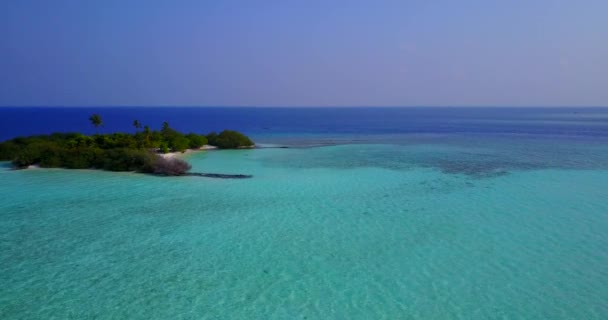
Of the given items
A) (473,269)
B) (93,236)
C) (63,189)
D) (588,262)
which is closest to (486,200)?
(588,262)

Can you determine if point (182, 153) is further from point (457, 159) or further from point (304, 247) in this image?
point (304, 247)

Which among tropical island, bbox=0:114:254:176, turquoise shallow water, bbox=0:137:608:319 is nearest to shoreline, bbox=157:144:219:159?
tropical island, bbox=0:114:254:176

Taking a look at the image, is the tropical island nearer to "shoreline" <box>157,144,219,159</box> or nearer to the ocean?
"shoreline" <box>157,144,219,159</box>

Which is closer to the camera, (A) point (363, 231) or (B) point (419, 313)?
(B) point (419, 313)

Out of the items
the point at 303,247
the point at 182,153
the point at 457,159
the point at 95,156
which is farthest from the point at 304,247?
the point at 182,153

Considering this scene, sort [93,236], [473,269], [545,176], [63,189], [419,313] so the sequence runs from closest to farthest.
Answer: [419,313]
[473,269]
[93,236]
[63,189]
[545,176]

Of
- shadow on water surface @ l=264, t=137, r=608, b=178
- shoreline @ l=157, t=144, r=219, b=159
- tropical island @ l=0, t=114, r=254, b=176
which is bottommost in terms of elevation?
shadow on water surface @ l=264, t=137, r=608, b=178

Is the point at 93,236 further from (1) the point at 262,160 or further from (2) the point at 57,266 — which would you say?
(1) the point at 262,160
